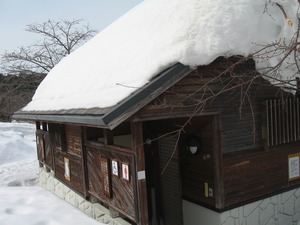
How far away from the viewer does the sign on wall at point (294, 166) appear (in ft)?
21.9

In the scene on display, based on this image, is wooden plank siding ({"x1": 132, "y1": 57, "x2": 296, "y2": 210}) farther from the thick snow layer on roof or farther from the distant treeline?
the distant treeline

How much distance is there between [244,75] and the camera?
5.12 m

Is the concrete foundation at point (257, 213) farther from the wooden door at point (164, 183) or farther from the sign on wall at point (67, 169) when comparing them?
the sign on wall at point (67, 169)

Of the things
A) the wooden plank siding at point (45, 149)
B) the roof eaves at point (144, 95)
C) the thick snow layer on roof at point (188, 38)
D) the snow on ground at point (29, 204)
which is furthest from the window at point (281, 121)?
the wooden plank siding at point (45, 149)

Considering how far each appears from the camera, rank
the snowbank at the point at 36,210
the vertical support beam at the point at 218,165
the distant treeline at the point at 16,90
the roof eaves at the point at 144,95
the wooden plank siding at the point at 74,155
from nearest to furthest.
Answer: the roof eaves at the point at 144,95 < the vertical support beam at the point at 218,165 < the snowbank at the point at 36,210 < the wooden plank siding at the point at 74,155 < the distant treeline at the point at 16,90

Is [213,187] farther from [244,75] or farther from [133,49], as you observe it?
[133,49]

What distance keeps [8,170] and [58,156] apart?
6489 millimetres

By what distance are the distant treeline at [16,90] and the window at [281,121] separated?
2543cm

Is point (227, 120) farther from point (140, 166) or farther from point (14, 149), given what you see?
point (14, 149)

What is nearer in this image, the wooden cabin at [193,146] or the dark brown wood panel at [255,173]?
the wooden cabin at [193,146]

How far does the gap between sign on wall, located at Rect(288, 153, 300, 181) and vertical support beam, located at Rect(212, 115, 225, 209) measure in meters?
1.98

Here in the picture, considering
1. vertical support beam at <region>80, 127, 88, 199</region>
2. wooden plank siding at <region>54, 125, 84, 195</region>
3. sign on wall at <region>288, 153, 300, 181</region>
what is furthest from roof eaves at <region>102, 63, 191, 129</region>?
sign on wall at <region>288, 153, 300, 181</region>

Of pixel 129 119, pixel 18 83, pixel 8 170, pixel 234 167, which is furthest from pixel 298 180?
pixel 18 83

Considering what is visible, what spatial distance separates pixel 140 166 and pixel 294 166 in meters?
3.75
